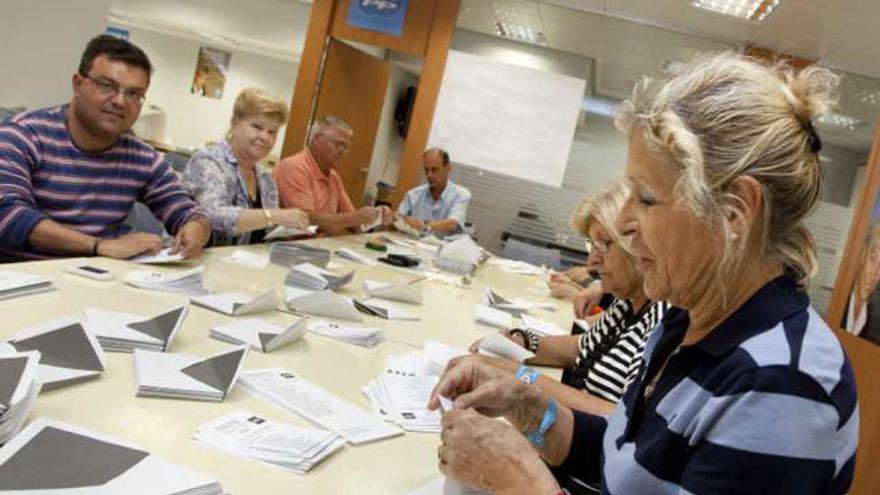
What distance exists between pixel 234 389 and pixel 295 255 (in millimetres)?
1608

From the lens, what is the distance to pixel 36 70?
4.05 meters

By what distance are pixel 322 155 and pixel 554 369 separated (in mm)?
2683

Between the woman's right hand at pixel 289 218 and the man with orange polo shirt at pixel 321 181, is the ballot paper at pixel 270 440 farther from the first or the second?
the man with orange polo shirt at pixel 321 181

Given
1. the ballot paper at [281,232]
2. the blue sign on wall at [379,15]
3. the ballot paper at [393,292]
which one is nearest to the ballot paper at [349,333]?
the ballot paper at [393,292]

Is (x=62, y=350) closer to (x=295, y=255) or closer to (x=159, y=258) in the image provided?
(x=159, y=258)

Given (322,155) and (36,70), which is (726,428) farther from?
(36,70)

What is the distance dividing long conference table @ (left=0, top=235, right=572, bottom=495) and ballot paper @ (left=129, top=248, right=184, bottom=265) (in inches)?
1.6

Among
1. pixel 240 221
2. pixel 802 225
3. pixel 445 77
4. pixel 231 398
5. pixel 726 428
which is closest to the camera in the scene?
pixel 726 428

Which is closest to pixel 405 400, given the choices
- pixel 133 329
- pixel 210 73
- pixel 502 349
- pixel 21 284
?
pixel 502 349

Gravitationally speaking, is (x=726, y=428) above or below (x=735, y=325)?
below

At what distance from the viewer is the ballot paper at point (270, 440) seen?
1071mm

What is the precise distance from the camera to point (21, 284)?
5.32ft

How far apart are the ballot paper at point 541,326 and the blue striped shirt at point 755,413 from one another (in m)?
1.77

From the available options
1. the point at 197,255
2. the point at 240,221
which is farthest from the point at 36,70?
the point at 197,255
